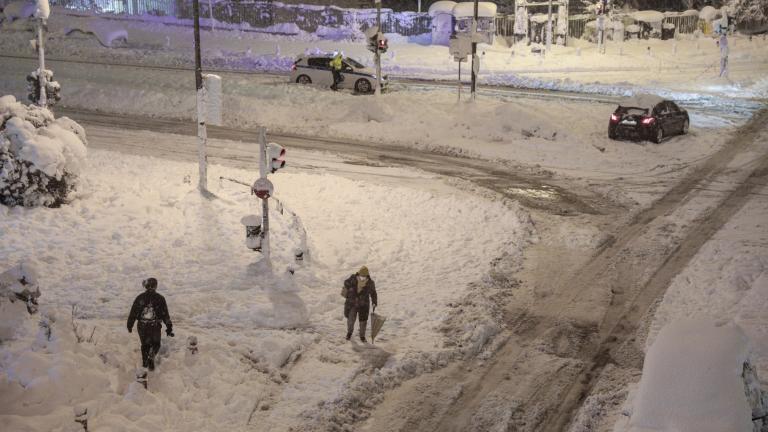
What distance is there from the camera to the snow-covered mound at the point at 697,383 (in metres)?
7.21

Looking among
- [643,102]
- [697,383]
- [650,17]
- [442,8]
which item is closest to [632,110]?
[643,102]

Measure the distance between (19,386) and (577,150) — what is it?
64.2 ft

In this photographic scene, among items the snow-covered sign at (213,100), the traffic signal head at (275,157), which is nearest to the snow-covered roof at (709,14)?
the snow-covered sign at (213,100)

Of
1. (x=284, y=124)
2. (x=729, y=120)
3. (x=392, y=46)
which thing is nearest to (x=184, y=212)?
(x=284, y=124)

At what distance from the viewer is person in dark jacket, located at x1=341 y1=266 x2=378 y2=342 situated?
41.1 ft

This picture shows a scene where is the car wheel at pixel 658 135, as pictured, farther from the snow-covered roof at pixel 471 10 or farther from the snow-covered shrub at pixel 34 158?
the snow-covered roof at pixel 471 10

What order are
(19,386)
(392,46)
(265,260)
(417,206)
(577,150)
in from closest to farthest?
(19,386), (265,260), (417,206), (577,150), (392,46)

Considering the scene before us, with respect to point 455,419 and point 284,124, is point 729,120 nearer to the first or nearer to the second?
point 284,124

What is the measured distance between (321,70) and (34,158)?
19.3 m

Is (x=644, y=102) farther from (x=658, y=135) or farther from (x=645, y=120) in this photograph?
(x=658, y=135)

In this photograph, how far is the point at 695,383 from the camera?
759 cm

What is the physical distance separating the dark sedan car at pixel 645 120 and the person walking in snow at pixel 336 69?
11528 mm

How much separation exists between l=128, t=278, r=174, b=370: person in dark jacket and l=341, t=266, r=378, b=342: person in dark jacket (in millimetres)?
2793

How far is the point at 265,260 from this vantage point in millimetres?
15258
